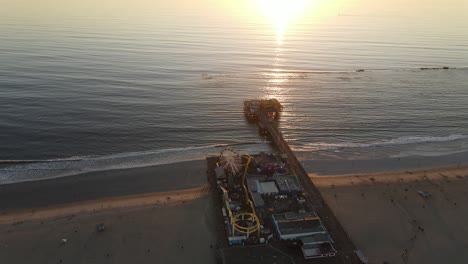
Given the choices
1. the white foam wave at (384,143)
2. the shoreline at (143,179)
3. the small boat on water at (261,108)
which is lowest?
the shoreline at (143,179)

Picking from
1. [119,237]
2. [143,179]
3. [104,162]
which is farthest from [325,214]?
[104,162]

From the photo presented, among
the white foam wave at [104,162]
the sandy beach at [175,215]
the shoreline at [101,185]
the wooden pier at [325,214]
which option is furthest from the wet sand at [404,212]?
the shoreline at [101,185]

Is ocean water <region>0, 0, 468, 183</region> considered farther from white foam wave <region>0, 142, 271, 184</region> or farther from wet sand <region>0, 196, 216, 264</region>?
wet sand <region>0, 196, 216, 264</region>

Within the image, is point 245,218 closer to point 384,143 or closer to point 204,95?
point 384,143

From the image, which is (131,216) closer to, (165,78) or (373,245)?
(373,245)

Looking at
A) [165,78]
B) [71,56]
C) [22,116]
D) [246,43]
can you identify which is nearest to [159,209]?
[22,116]

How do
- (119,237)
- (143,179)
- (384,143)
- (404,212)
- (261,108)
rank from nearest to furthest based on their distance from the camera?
1. (119,237)
2. (404,212)
3. (143,179)
4. (384,143)
5. (261,108)

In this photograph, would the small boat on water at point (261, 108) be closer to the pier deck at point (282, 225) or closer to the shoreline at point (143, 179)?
the shoreline at point (143, 179)
